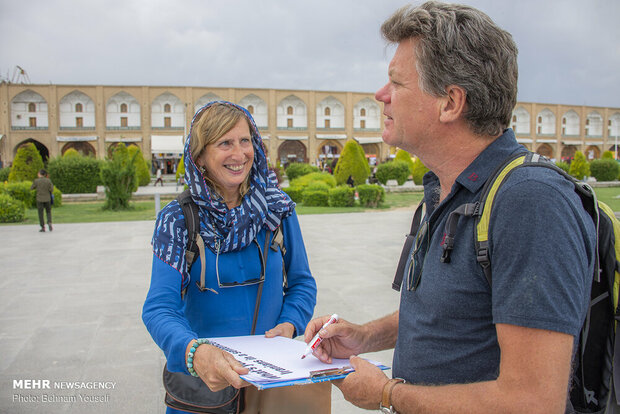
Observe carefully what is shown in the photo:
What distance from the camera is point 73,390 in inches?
120

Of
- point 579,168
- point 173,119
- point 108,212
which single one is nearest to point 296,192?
point 108,212

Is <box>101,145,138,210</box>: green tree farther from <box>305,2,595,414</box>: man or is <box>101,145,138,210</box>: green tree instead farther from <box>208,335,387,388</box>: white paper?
<box>305,2,595,414</box>: man

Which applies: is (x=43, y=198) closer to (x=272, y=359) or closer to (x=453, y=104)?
(x=272, y=359)

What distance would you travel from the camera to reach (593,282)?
1.02 m

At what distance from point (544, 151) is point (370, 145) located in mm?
19527

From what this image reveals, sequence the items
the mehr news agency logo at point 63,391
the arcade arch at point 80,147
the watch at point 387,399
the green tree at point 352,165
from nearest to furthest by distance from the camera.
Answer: the watch at point 387,399, the mehr news agency logo at point 63,391, the green tree at point 352,165, the arcade arch at point 80,147

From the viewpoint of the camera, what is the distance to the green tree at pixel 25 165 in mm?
18852

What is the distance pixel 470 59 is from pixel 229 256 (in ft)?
3.37

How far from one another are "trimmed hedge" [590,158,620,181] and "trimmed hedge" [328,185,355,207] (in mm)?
18254

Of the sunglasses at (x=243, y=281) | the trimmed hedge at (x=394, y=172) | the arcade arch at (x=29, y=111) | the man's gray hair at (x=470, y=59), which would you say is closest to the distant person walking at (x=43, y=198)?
the sunglasses at (x=243, y=281)

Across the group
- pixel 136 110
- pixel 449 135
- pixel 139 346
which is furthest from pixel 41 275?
pixel 136 110

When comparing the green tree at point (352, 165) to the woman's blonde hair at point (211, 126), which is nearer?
the woman's blonde hair at point (211, 126)

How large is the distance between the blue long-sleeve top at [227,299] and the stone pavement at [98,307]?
4.25ft

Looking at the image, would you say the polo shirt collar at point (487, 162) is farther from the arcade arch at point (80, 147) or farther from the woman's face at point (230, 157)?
the arcade arch at point (80, 147)
